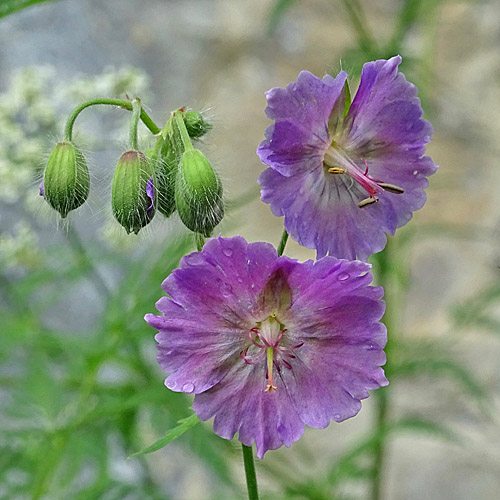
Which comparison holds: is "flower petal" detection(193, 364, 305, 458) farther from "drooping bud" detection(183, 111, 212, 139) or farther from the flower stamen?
"drooping bud" detection(183, 111, 212, 139)

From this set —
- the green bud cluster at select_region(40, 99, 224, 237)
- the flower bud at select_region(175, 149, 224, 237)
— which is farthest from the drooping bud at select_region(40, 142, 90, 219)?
the flower bud at select_region(175, 149, 224, 237)

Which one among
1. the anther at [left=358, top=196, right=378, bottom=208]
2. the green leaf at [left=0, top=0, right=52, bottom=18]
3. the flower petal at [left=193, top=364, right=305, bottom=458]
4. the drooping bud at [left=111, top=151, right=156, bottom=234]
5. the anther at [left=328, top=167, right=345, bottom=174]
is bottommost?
the flower petal at [left=193, top=364, right=305, bottom=458]

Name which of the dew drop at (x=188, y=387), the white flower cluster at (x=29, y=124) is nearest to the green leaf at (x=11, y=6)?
the dew drop at (x=188, y=387)

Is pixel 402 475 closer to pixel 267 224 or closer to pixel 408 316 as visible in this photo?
pixel 408 316

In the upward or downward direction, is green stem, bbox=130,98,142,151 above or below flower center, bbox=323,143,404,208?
above

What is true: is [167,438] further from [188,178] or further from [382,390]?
[382,390]
